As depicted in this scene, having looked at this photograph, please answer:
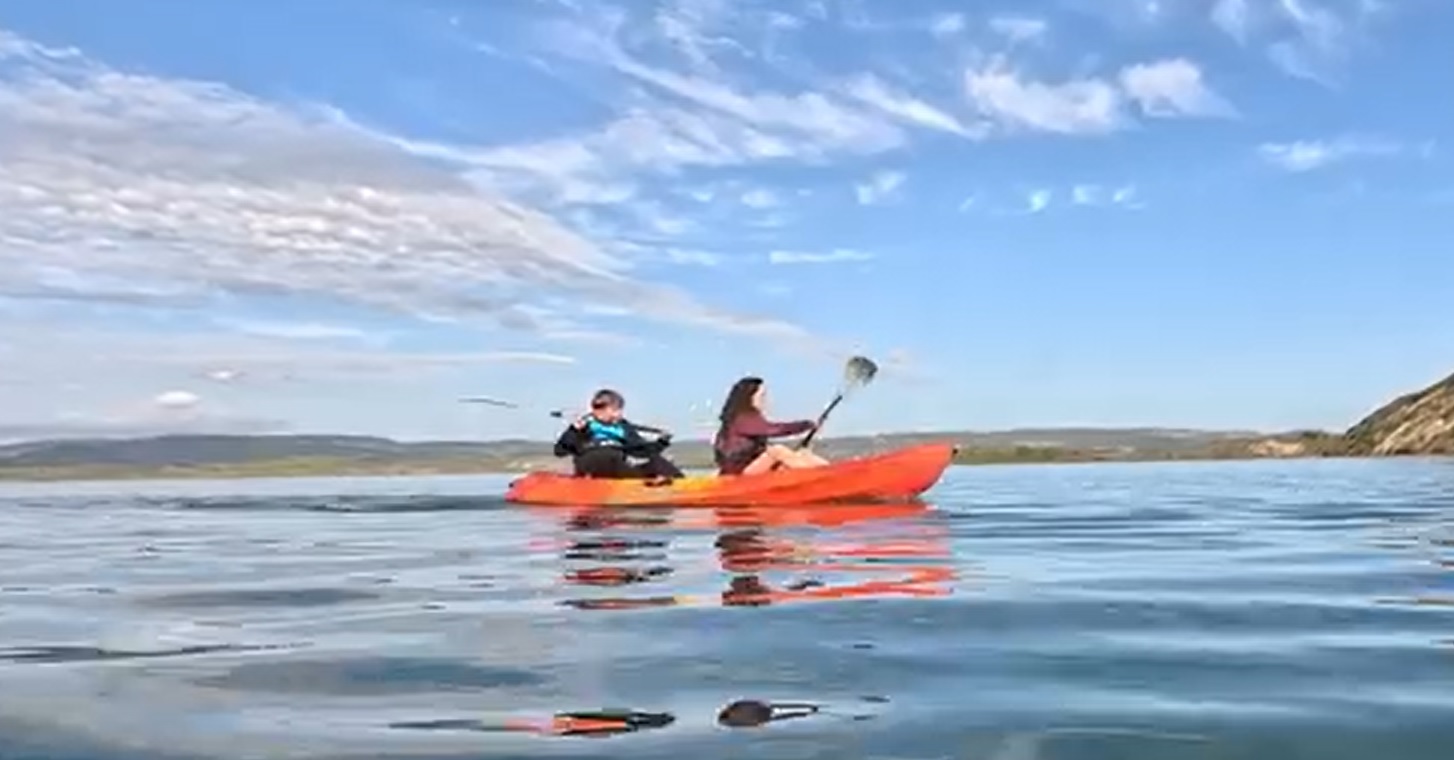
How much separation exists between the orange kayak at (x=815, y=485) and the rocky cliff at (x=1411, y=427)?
65654 mm

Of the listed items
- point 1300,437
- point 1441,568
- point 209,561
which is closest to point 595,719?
point 1441,568

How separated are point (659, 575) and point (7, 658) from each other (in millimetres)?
5336

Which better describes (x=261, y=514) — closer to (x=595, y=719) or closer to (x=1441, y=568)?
(x=1441, y=568)

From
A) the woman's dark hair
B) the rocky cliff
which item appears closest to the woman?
the woman's dark hair

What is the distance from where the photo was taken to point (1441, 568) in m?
11.5

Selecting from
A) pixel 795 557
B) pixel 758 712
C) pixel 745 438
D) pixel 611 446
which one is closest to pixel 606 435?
pixel 611 446

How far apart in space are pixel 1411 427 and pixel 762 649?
91.2 metres

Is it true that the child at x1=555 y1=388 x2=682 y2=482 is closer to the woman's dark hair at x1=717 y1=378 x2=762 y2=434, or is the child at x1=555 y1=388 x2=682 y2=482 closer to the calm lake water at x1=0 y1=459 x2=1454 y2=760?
the woman's dark hair at x1=717 y1=378 x2=762 y2=434

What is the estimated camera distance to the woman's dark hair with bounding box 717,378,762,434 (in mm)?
Result: 26625

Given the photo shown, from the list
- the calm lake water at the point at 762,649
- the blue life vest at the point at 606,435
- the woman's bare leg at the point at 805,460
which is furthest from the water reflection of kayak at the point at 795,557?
the blue life vest at the point at 606,435

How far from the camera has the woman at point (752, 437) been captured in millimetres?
26500

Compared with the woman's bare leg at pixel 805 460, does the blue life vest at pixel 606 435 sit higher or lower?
higher

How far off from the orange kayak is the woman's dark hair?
1297 millimetres

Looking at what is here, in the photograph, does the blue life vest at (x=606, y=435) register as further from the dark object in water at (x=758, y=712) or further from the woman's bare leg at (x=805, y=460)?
the dark object in water at (x=758, y=712)
